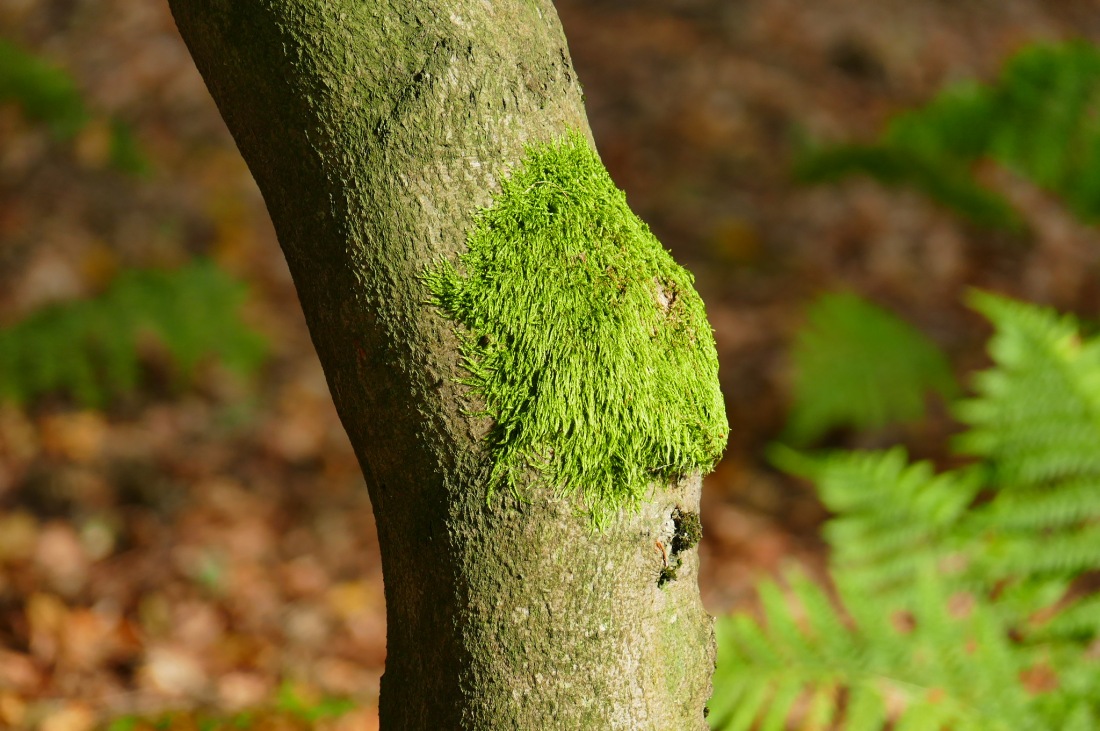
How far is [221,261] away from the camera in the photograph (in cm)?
510

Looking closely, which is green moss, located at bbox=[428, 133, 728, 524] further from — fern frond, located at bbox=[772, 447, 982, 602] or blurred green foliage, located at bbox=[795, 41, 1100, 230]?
blurred green foliage, located at bbox=[795, 41, 1100, 230]

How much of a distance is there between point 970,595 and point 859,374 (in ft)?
6.13

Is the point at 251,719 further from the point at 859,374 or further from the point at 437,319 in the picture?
the point at 859,374

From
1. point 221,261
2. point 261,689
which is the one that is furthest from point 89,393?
point 261,689

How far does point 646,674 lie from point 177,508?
3.05 m

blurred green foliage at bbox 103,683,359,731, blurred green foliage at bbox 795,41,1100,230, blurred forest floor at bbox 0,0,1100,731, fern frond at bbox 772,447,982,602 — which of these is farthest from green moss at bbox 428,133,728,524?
blurred green foliage at bbox 795,41,1100,230

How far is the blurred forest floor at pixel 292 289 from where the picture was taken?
10.1 feet

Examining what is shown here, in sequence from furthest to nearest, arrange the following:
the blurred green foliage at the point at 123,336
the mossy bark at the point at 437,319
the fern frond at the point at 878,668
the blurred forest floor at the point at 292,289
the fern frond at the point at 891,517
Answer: the blurred green foliage at the point at 123,336
the blurred forest floor at the point at 292,289
the fern frond at the point at 891,517
the fern frond at the point at 878,668
the mossy bark at the point at 437,319

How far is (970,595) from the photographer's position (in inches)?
98.6

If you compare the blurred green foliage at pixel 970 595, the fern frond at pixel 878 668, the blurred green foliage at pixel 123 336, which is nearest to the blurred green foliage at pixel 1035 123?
the blurred green foliage at pixel 970 595

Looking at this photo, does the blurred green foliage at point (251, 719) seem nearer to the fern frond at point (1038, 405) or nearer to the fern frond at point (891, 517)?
the fern frond at point (891, 517)

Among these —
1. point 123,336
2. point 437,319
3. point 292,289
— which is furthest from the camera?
A: point 292,289

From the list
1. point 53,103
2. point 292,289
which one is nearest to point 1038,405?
point 292,289

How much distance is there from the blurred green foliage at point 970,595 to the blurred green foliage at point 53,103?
4330 millimetres
